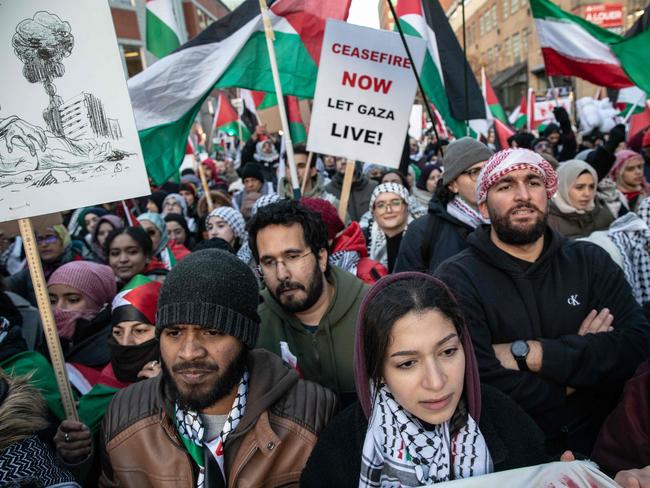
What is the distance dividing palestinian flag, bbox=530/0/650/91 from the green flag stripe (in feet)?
13.3

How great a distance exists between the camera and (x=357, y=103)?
375 centimetres

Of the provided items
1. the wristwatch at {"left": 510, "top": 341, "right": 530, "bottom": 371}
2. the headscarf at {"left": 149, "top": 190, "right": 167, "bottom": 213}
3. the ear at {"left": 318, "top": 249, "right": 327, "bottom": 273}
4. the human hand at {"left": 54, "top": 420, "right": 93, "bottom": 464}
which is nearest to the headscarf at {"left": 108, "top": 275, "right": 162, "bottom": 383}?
the human hand at {"left": 54, "top": 420, "right": 93, "bottom": 464}

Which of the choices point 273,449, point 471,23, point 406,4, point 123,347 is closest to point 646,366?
point 273,449

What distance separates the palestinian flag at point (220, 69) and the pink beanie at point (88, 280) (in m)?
0.97

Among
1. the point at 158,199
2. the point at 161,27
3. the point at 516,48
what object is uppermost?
the point at 161,27

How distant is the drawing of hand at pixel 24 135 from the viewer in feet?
6.29

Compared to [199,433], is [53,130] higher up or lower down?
higher up

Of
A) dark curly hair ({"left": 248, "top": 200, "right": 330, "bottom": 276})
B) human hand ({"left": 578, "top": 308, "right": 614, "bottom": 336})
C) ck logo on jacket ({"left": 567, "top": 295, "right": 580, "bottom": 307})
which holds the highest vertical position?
dark curly hair ({"left": 248, "top": 200, "right": 330, "bottom": 276})

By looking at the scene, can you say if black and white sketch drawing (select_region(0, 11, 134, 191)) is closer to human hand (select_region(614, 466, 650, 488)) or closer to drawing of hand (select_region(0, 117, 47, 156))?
drawing of hand (select_region(0, 117, 47, 156))

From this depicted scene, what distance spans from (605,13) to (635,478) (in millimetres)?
33690

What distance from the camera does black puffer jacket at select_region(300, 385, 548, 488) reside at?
157cm

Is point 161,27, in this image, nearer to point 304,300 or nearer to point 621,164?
point 304,300

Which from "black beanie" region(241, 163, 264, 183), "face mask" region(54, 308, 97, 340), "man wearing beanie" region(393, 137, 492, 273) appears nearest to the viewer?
"face mask" region(54, 308, 97, 340)

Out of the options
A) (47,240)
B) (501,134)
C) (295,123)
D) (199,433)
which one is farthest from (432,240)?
(501,134)
